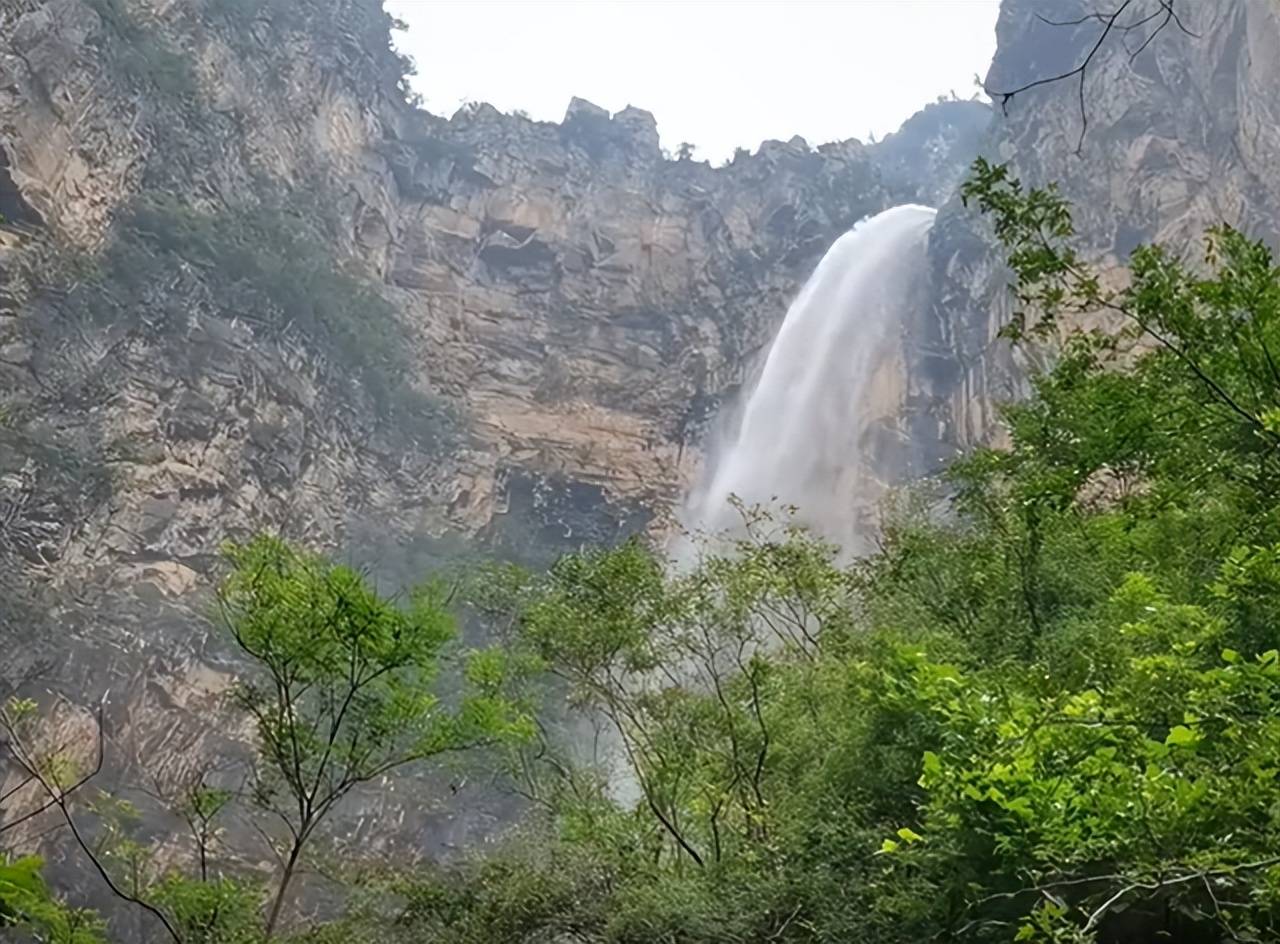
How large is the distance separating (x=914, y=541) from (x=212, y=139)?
Result: 18.9m

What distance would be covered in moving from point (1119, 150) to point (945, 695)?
20.3 meters

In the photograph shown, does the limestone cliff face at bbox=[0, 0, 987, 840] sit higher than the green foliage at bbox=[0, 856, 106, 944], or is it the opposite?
the limestone cliff face at bbox=[0, 0, 987, 840]

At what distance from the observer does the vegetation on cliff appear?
117 inches

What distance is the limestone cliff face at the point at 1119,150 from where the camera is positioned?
17359 millimetres

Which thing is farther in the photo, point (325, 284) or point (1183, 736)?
point (325, 284)

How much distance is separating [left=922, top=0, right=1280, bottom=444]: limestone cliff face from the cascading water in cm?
186

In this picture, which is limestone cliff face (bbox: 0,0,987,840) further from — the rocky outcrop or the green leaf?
the green leaf

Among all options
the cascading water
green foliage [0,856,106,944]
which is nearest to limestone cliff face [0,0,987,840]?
the cascading water

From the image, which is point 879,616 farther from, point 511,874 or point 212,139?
point 212,139

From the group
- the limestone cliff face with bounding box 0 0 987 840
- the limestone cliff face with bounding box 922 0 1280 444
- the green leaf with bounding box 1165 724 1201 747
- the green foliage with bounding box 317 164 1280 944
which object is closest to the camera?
the green leaf with bounding box 1165 724 1201 747

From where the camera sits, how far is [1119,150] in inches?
Result: 802

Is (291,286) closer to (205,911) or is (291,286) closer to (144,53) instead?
(144,53)

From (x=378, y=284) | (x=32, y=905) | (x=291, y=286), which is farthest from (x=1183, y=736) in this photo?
→ (x=378, y=284)

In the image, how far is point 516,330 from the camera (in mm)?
27031
